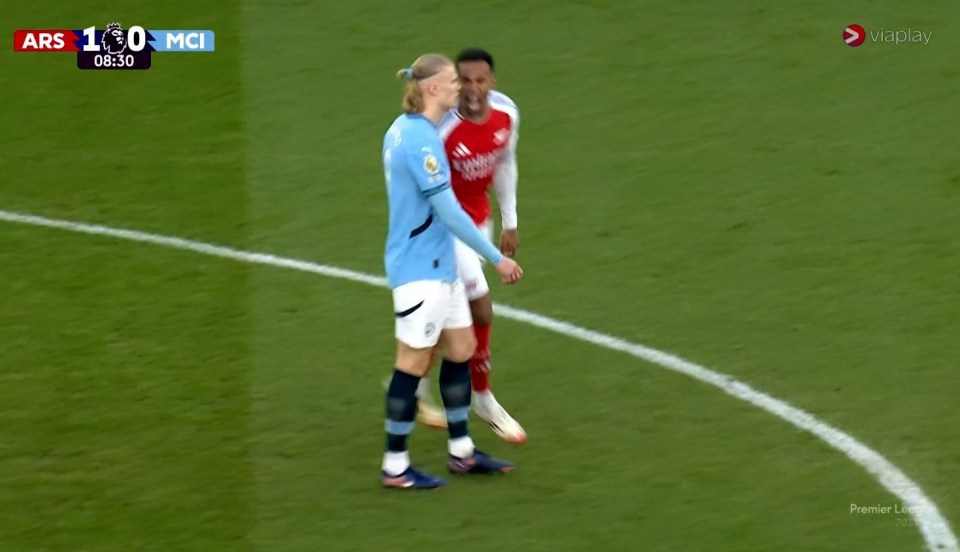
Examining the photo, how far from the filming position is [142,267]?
11.1 meters

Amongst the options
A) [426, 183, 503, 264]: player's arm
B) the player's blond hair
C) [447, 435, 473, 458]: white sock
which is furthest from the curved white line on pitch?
the player's blond hair

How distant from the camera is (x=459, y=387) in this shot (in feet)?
26.8

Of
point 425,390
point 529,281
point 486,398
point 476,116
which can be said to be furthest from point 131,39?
point 486,398

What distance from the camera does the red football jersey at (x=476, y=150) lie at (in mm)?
8406

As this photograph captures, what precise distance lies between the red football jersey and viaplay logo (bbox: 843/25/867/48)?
658 cm

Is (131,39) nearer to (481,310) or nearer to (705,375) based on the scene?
(481,310)

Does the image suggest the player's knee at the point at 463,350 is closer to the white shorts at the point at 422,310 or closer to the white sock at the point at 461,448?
the white shorts at the point at 422,310

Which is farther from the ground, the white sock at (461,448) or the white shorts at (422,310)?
the white shorts at (422,310)

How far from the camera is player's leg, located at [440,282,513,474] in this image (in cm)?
805

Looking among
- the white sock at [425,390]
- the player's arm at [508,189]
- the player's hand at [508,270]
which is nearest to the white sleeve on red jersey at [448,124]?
the player's arm at [508,189]

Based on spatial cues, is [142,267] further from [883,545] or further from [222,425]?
[883,545]

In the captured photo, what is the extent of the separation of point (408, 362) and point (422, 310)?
11.0 inches

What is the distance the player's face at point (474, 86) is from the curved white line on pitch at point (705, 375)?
2100mm

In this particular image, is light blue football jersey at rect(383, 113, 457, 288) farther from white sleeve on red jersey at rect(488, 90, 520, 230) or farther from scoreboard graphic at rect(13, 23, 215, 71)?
scoreboard graphic at rect(13, 23, 215, 71)
